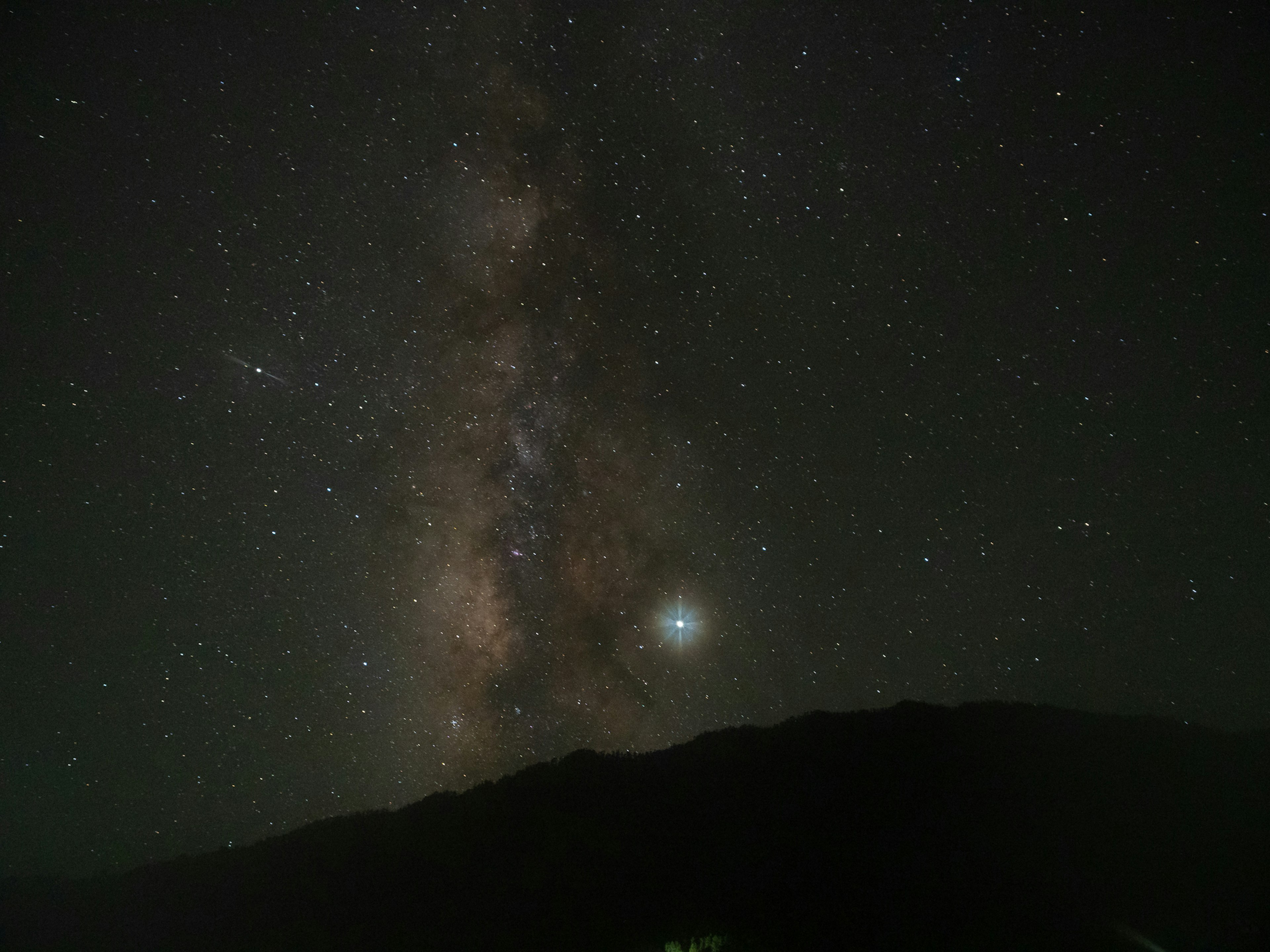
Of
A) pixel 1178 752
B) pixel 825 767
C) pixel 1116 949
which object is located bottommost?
pixel 1116 949

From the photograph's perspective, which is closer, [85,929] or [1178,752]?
[1178,752]

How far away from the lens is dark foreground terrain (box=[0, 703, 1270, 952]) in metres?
7.05

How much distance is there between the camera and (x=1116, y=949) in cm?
609

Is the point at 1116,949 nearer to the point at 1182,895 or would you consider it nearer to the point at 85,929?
the point at 1182,895

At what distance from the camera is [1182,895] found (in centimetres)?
702

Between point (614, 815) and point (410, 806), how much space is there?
4.96 metres

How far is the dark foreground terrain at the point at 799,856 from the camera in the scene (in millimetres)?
7051

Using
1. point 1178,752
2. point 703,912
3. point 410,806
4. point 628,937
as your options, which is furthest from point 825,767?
point 410,806

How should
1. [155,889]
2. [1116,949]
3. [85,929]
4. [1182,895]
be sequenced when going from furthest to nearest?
[155,889], [85,929], [1182,895], [1116,949]

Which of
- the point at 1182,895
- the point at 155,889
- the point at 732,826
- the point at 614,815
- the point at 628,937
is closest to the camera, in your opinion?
the point at 1182,895

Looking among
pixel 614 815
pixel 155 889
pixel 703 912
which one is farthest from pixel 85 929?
pixel 703 912

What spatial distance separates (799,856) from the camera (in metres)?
8.47

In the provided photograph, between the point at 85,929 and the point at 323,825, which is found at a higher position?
the point at 323,825

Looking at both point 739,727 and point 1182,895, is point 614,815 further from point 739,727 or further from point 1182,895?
point 1182,895
